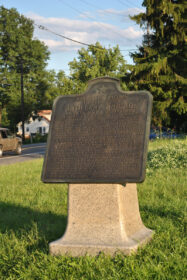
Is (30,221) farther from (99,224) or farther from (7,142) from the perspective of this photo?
(7,142)

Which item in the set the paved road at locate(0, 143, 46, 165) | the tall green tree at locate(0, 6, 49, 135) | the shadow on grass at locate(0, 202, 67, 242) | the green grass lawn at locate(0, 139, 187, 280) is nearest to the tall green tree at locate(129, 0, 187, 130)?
the paved road at locate(0, 143, 46, 165)

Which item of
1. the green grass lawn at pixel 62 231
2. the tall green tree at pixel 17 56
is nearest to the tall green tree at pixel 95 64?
the tall green tree at pixel 17 56

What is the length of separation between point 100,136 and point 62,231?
5.20 feet

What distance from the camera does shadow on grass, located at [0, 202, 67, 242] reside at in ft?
17.4

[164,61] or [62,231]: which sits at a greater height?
[164,61]

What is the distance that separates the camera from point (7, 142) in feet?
74.2

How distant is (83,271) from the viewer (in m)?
3.82

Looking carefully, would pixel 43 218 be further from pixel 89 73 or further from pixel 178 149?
pixel 89 73

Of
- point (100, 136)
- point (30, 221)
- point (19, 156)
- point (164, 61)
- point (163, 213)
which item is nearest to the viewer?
point (100, 136)

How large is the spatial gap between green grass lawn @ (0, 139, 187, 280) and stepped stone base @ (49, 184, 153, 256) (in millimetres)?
130

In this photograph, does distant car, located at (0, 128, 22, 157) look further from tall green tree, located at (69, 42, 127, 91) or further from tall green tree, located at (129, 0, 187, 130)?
tall green tree, located at (69, 42, 127, 91)

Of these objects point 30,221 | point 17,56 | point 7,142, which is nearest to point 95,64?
point 17,56

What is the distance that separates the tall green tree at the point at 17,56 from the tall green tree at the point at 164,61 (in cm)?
3102

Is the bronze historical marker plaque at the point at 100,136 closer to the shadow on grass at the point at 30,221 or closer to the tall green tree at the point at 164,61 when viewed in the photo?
the shadow on grass at the point at 30,221
